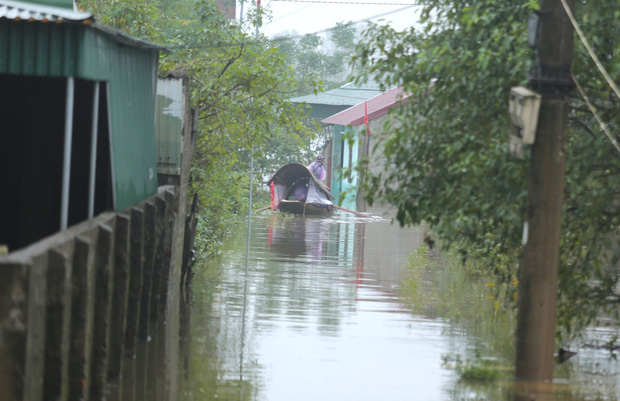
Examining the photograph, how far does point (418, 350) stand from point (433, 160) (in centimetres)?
303

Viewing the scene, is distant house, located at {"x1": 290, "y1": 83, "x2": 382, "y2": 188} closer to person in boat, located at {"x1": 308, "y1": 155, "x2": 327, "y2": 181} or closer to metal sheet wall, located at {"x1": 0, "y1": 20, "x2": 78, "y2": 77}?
person in boat, located at {"x1": 308, "y1": 155, "x2": 327, "y2": 181}

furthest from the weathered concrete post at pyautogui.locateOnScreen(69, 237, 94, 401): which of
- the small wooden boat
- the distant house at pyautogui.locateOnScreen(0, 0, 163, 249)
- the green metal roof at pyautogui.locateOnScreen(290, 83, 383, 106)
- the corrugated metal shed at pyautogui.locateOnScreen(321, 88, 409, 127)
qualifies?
the green metal roof at pyautogui.locateOnScreen(290, 83, 383, 106)

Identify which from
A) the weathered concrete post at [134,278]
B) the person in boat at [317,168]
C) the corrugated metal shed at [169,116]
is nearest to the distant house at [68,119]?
the weathered concrete post at [134,278]

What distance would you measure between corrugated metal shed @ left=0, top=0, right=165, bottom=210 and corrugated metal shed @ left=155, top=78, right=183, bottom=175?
1020mm

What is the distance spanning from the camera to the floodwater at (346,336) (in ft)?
32.1

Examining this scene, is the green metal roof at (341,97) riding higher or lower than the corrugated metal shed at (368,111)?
higher

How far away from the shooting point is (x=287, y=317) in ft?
46.0

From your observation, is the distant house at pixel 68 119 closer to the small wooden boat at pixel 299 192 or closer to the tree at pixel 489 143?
the tree at pixel 489 143

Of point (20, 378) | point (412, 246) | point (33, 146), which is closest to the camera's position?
point (20, 378)

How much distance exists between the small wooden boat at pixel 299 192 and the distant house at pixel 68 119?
75.7 feet

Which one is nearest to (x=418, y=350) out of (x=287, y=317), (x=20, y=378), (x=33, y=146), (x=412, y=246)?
(x=287, y=317)

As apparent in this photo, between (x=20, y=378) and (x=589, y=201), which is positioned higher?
(x=589, y=201)

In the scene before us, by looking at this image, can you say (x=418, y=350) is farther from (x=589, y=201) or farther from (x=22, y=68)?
(x=22, y=68)

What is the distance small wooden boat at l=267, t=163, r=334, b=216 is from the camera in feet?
117
